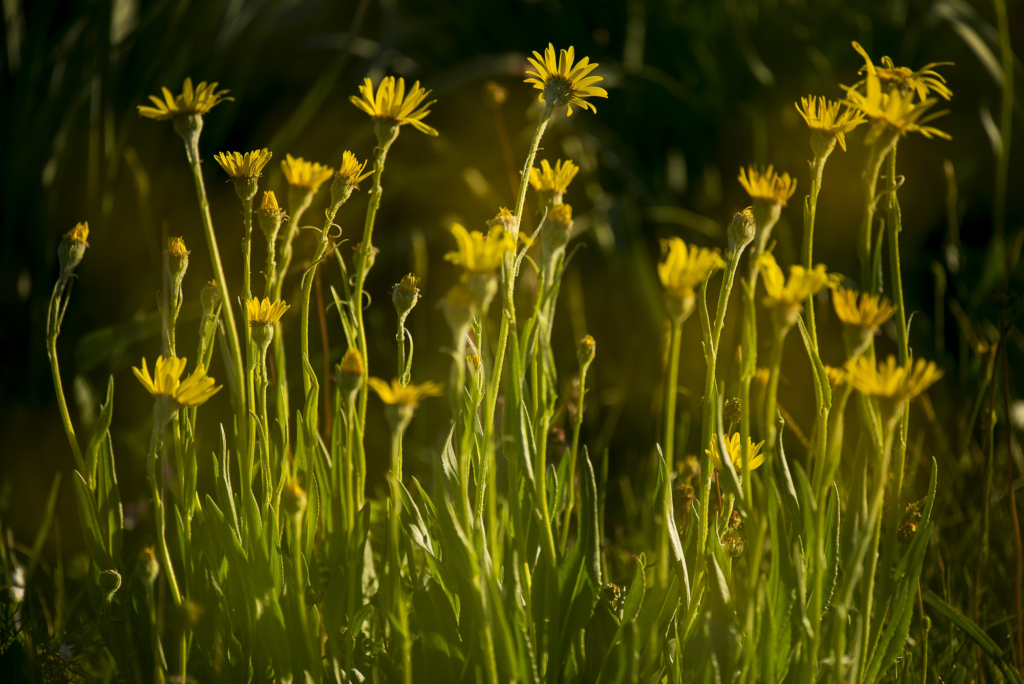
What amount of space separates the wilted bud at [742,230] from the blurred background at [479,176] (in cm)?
66

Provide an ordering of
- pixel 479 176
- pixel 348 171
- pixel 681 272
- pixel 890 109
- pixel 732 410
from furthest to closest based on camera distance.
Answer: pixel 479 176, pixel 732 410, pixel 348 171, pixel 890 109, pixel 681 272

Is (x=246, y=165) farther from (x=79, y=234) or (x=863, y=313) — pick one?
(x=863, y=313)

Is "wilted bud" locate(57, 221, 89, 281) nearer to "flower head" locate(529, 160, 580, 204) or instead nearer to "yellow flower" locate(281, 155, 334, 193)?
"yellow flower" locate(281, 155, 334, 193)

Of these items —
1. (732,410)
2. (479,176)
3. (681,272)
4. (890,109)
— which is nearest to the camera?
(681,272)

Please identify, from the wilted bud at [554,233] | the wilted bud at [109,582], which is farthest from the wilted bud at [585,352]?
the wilted bud at [109,582]

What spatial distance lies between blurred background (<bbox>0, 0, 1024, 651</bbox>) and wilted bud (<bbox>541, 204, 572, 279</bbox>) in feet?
2.11

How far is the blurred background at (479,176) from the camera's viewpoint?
1.56m

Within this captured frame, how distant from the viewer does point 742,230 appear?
71 centimetres

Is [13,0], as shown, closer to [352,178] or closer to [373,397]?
[373,397]

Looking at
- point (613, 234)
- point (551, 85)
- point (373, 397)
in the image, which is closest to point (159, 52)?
point (373, 397)

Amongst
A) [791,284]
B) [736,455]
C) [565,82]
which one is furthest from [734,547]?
[565,82]

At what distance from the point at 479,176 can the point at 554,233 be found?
120 centimetres

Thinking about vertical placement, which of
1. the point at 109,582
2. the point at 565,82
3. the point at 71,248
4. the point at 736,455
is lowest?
the point at 109,582

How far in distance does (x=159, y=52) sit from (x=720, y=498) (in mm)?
1486
